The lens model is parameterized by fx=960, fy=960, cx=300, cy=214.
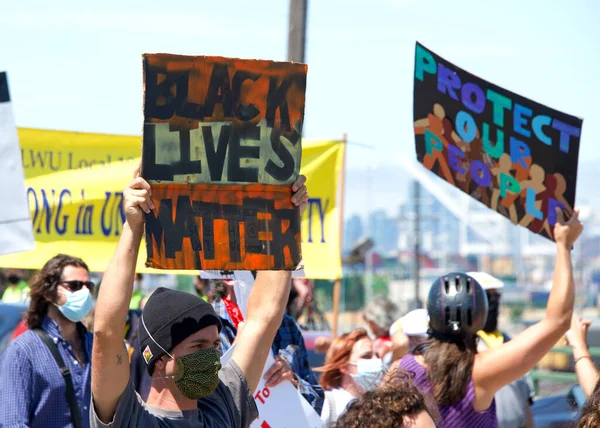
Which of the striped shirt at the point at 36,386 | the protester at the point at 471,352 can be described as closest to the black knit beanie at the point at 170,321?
the protester at the point at 471,352

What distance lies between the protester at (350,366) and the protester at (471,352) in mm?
1010

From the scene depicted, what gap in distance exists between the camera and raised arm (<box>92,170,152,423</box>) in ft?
8.72

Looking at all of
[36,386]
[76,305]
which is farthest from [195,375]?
[76,305]

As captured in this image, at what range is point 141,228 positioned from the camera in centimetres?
278

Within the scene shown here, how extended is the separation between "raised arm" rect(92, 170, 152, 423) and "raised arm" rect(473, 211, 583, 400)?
174 centimetres

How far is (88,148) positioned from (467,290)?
179 inches

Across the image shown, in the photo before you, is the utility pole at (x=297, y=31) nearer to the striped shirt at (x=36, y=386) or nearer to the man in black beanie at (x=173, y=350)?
the striped shirt at (x=36, y=386)

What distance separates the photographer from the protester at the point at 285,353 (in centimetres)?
404

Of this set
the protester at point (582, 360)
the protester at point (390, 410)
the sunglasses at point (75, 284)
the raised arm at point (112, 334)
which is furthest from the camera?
the sunglasses at point (75, 284)

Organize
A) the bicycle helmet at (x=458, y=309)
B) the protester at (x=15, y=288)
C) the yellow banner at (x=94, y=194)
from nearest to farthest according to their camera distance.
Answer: the bicycle helmet at (x=458, y=309), the yellow banner at (x=94, y=194), the protester at (x=15, y=288)

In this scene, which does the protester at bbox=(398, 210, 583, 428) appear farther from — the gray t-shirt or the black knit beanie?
the black knit beanie

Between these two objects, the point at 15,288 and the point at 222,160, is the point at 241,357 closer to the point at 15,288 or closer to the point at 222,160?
the point at 222,160

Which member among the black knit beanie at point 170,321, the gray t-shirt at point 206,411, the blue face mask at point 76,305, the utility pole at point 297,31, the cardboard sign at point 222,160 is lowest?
the blue face mask at point 76,305

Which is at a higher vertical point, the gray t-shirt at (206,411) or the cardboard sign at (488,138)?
the cardboard sign at (488,138)
